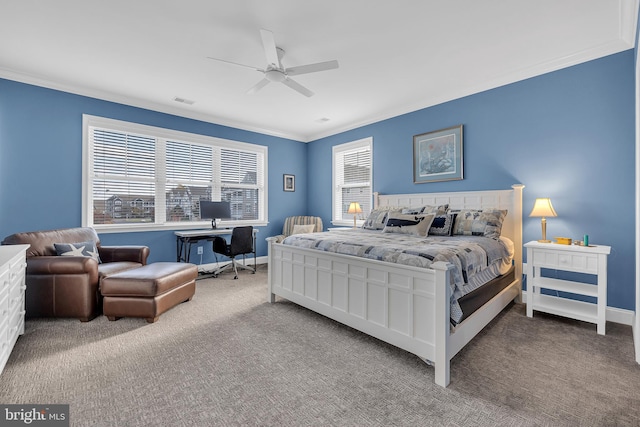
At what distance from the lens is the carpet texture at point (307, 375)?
153 centimetres

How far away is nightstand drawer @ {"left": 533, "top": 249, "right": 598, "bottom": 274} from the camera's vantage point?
2555 millimetres

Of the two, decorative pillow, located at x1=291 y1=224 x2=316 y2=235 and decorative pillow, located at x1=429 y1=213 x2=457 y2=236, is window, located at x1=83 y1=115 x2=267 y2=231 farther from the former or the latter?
decorative pillow, located at x1=429 y1=213 x2=457 y2=236

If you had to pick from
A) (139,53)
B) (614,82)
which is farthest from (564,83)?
(139,53)

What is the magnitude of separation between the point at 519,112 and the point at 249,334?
383 cm

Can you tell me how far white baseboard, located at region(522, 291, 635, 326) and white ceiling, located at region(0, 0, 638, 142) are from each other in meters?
2.49

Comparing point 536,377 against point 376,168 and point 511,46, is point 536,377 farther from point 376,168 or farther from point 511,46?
point 376,168

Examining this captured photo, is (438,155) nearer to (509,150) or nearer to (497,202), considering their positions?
(509,150)

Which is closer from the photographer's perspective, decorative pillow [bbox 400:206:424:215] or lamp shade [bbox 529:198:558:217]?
lamp shade [bbox 529:198:558:217]

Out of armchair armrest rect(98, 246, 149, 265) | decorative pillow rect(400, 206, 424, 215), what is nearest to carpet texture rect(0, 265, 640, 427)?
armchair armrest rect(98, 246, 149, 265)

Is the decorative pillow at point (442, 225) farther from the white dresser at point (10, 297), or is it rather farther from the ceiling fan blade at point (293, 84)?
the white dresser at point (10, 297)

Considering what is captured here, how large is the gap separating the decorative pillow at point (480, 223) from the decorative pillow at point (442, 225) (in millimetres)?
75

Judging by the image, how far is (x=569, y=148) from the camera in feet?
9.89

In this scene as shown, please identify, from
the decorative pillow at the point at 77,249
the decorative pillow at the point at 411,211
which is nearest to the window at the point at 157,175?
the decorative pillow at the point at 77,249

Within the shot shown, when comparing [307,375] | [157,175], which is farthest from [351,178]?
[307,375]
